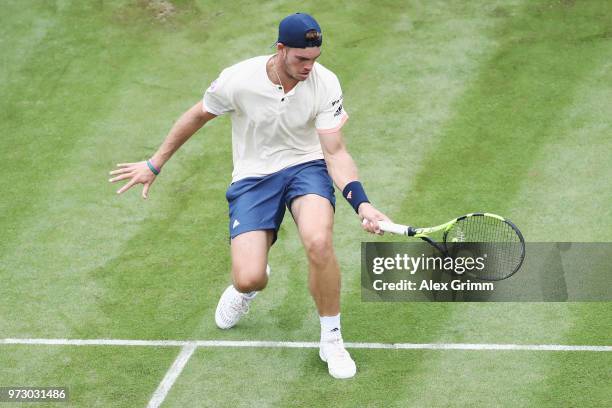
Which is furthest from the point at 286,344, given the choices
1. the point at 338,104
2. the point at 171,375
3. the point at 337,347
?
the point at 338,104

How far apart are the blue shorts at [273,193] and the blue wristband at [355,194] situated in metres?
0.30

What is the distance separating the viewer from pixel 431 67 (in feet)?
43.1

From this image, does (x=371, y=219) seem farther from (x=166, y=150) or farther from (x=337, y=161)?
(x=166, y=150)

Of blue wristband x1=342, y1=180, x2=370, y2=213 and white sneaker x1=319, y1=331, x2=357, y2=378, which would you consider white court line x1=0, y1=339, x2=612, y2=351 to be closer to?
white sneaker x1=319, y1=331, x2=357, y2=378

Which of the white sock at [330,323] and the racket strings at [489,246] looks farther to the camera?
the racket strings at [489,246]

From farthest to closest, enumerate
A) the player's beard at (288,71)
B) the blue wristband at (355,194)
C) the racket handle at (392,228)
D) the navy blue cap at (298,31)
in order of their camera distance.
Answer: the player's beard at (288,71) < the blue wristband at (355,194) < the navy blue cap at (298,31) < the racket handle at (392,228)

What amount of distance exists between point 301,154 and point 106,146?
3.86 meters

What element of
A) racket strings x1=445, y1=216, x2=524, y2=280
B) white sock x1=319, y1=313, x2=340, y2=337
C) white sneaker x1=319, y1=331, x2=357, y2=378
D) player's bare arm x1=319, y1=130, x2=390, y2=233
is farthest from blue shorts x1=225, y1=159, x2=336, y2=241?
racket strings x1=445, y1=216, x2=524, y2=280

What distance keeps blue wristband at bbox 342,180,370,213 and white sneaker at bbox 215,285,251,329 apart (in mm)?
1366

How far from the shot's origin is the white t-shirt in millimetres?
8602

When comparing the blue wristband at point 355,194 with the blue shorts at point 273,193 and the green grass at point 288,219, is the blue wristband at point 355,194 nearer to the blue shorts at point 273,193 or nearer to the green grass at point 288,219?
the blue shorts at point 273,193

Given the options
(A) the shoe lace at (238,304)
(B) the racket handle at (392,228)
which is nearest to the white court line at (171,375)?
(A) the shoe lace at (238,304)

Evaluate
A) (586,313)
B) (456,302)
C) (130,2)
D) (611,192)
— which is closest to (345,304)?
(456,302)

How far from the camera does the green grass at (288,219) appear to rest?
27.9 feet
